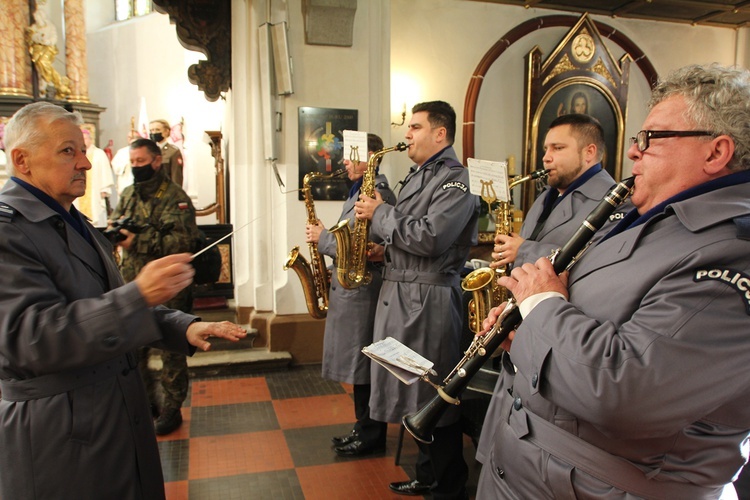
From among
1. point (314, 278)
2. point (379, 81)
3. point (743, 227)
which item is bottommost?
point (314, 278)

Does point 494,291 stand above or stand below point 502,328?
below

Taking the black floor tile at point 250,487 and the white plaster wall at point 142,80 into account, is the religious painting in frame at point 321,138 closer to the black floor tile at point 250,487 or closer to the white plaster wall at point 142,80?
the black floor tile at point 250,487

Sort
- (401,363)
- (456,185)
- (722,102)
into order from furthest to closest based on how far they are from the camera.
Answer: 1. (456,185)
2. (401,363)
3. (722,102)

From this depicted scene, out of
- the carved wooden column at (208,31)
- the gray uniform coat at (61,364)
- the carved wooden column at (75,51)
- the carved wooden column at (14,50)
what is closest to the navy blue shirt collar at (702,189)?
the gray uniform coat at (61,364)

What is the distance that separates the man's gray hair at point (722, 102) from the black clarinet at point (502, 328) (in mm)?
269

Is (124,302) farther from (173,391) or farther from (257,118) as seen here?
(257,118)

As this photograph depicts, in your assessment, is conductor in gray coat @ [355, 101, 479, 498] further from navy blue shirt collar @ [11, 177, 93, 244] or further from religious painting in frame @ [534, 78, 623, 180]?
religious painting in frame @ [534, 78, 623, 180]

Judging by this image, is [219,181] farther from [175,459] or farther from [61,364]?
[61,364]

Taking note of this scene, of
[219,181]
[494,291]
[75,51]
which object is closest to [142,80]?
[75,51]

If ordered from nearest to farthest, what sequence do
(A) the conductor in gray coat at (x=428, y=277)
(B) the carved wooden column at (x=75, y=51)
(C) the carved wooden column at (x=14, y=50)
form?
(A) the conductor in gray coat at (x=428, y=277), (C) the carved wooden column at (x=14, y=50), (B) the carved wooden column at (x=75, y=51)

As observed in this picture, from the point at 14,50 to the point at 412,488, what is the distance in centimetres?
914

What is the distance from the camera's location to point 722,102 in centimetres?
126

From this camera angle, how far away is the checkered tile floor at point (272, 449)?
3033 mm

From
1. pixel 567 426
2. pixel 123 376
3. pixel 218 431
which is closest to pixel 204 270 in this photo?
pixel 218 431
